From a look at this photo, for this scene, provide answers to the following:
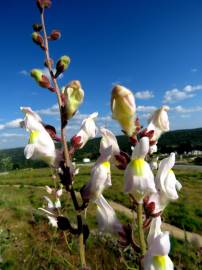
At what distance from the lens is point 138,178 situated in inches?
68.4

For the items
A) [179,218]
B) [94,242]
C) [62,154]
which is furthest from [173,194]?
[179,218]

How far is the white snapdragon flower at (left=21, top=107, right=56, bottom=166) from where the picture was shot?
7.12 feet

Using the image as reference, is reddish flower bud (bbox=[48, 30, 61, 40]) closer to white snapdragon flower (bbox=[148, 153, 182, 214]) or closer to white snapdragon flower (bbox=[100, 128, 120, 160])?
white snapdragon flower (bbox=[100, 128, 120, 160])

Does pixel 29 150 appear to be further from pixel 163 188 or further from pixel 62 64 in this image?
pixel 163 188

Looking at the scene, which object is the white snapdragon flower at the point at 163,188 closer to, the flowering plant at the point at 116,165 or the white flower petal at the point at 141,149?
the flowering plant at the point at 116,165

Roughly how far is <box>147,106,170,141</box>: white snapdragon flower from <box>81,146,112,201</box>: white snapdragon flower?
333mm

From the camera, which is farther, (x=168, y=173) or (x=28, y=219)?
(x=28, y=219)

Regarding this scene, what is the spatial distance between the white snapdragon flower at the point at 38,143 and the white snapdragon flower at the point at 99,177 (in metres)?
0.29

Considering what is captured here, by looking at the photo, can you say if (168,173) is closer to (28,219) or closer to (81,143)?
(81,143)

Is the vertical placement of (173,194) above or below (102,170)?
below

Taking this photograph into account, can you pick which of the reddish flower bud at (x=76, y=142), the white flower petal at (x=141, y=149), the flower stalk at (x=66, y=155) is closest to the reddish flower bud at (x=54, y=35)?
the flower stalk at (x=66, y=155)

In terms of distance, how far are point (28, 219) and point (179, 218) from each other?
737 centimetres

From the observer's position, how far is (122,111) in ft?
6.18

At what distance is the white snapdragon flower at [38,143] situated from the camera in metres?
2.17
